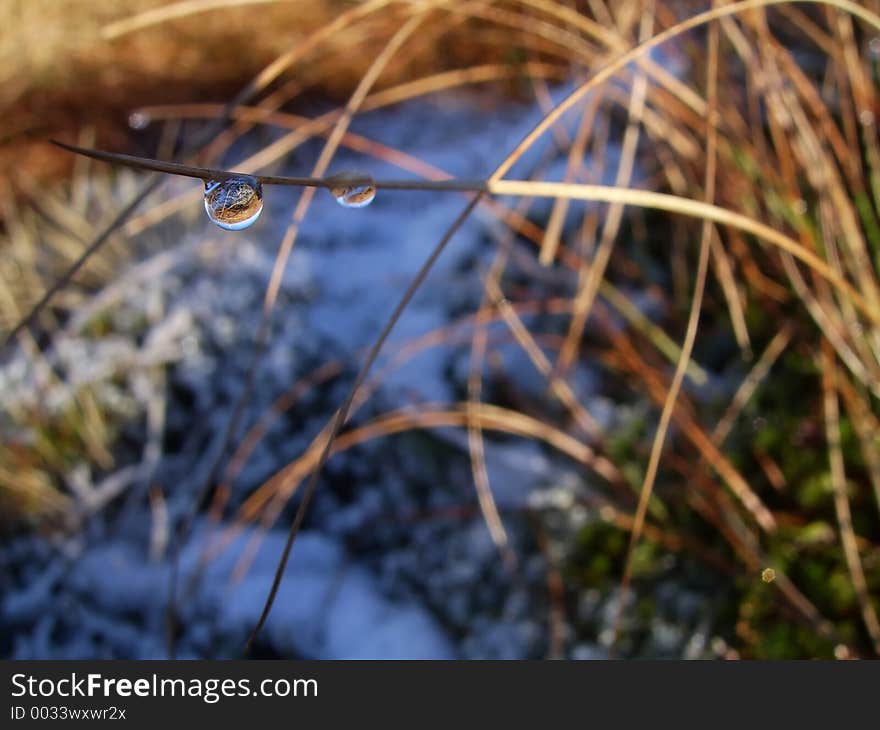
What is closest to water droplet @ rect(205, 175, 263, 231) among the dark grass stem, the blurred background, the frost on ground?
the dark grass stem

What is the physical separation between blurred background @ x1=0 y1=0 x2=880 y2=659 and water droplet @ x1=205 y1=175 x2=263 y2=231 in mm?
213

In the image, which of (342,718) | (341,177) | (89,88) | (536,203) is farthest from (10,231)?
(341,177)

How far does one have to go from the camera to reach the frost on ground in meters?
0.99

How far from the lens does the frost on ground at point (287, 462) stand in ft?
3.25

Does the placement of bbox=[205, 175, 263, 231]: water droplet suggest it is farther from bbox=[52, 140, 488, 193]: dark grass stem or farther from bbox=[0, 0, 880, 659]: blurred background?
bbox=[0, 0, 880, 659]: blurred background

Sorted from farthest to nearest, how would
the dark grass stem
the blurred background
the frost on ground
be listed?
the frost on ground
the blurred background
the dark grass stem

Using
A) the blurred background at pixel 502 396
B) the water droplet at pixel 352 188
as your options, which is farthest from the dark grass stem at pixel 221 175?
the blurred background at pixel 502 396

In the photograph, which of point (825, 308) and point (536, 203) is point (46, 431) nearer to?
point (536, 203)

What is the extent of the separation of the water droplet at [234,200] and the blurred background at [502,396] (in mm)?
213

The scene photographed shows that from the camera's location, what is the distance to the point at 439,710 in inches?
29.0

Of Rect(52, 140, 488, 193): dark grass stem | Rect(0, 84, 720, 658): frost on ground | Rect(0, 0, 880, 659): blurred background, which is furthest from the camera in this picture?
Rect(0, 84, 720, 658): frost on ground

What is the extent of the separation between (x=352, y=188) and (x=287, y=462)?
0.81 meters

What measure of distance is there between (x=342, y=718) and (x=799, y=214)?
2.54 ft

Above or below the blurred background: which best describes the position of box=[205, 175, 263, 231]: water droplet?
below
